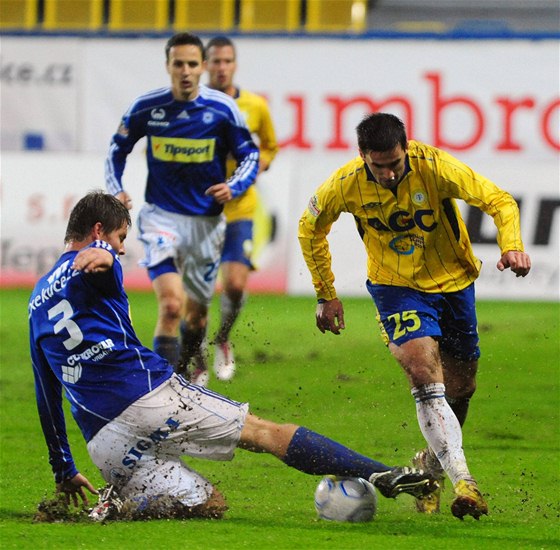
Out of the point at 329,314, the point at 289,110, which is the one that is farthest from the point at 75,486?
the point at 289,110

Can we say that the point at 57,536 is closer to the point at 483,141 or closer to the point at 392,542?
the point at 392,542

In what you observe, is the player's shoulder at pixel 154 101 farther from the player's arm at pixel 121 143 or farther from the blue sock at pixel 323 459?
the blue sock at pixel 323 459

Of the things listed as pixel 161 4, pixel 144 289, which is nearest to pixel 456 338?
pixel 144 289

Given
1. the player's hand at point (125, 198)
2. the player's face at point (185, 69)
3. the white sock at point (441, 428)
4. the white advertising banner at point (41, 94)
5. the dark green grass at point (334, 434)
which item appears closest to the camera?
the dark green grass at point (334, 434)

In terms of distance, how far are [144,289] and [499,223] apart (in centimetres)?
938

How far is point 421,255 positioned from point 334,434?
6.83ft

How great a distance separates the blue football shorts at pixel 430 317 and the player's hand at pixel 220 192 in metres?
2.40

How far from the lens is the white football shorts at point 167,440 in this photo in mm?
5465

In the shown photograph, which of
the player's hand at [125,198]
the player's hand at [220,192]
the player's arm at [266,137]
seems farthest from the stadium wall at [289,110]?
the player's hand at [125,198]

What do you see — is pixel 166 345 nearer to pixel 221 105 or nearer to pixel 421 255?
pixel 221 105

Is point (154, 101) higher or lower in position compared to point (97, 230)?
higher

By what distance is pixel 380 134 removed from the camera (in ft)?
19.0

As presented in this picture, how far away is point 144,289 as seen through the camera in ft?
48.8

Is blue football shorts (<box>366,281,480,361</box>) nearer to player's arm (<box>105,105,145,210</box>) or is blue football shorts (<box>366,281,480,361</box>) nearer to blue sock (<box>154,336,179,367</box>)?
blue sock (<box>154,336,179,367</box>)
